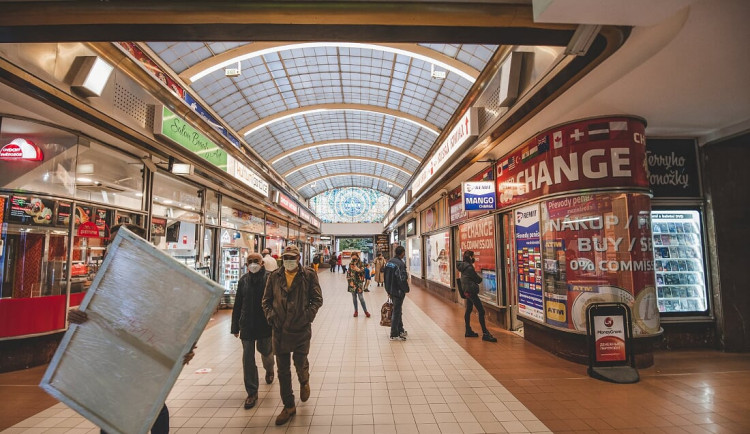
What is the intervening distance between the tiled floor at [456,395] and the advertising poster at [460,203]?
3660 millimetres

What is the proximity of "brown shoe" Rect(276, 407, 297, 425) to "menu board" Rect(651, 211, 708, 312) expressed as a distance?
5917 millimetres

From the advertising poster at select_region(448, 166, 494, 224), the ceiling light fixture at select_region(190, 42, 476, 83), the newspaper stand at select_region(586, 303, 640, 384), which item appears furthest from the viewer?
the ceiling light fixture at select_region(190, 42, 476, 83)

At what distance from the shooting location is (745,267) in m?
5.55

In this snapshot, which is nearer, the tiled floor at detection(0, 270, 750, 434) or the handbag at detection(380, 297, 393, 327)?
the tiled floor at detection(0, 270, 750, 434)

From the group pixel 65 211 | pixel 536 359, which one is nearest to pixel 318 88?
pixel 65 211

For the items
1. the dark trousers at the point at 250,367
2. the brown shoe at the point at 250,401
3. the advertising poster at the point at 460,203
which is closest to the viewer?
A: the brown shoe at the point at 250,401

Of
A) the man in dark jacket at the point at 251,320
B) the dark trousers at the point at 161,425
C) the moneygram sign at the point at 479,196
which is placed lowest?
the dark trousers at the point at 161,425

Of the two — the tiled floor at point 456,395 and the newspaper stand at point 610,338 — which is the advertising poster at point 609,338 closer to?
the newspaper stand at point 610,338

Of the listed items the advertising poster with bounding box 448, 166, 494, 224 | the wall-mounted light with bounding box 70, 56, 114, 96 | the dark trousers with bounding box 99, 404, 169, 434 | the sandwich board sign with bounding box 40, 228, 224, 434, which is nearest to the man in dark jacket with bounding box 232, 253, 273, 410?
the dark trousers with bounding box 99, 404, 169, 434

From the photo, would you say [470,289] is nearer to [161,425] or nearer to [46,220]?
[161,425]

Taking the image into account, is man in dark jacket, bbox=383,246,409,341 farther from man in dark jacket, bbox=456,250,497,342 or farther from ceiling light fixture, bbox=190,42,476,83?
ceiling light fixture, bbox=190,42,476,83

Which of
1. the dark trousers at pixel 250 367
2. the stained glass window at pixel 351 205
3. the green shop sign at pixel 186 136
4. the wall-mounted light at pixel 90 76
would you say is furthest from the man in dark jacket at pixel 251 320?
the stained glass window at pixel 351 205

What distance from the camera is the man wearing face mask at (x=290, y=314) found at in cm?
335

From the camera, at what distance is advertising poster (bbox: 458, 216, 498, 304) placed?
764 centimetres
